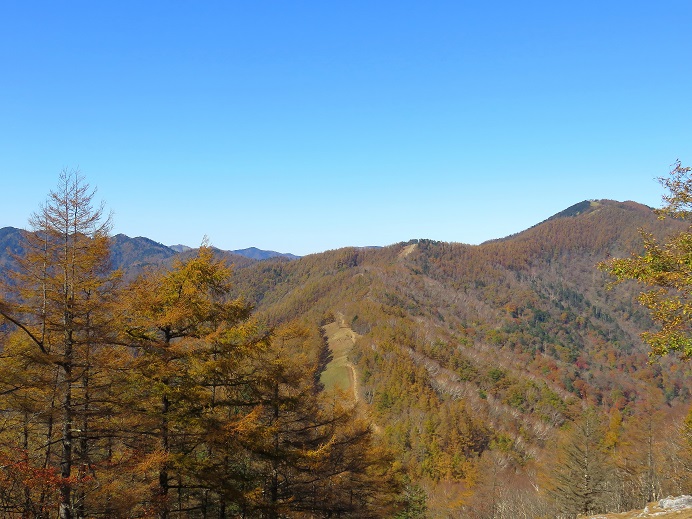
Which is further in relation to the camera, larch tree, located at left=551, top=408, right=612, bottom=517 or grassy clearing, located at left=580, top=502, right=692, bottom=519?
larch tree, located at left=551, top=408, right=612, bottom=517

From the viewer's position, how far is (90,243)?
11.2 meters

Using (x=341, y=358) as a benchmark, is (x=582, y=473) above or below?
above

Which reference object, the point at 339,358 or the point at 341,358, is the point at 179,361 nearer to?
the point at 341,358

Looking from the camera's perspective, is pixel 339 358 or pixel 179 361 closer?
pixel 179 361

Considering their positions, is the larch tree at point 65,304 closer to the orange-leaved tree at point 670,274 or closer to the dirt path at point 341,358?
the orange-leaved tree at point 670,274

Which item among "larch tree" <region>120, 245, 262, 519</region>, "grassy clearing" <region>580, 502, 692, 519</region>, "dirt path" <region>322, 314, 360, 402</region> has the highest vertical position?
"larch tree" <region>120, 245, 262, 519</region>

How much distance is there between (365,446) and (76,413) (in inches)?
519

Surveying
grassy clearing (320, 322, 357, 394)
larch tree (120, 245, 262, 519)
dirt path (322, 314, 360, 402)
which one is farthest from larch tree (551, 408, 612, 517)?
grassy clearing (320, 322, 357, 394)

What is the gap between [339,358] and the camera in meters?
124

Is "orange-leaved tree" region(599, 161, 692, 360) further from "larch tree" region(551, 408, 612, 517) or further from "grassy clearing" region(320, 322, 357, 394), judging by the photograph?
"grassy clearing" region(320, 322, 357, 394)

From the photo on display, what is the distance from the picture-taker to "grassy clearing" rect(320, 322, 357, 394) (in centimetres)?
10888

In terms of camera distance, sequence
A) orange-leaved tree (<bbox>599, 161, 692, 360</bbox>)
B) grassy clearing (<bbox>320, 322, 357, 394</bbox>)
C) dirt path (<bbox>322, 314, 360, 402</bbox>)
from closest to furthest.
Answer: orange-leaved tree (<bbox>599, 161, 692, 360</bbox>) < dirt path (<bbox>322, 314, 360, 402</bbox>) < grassy clearing (<bbox>320, 322, 357, 394</bbox>)

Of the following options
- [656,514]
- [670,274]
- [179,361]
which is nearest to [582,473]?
[656,514]

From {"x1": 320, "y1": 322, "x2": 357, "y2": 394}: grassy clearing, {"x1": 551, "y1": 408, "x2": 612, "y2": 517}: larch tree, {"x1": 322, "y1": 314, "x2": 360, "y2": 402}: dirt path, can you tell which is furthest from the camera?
{"x1": 320, "y1": 322, "x2": 357, "y2": 394}: grassy clearing
